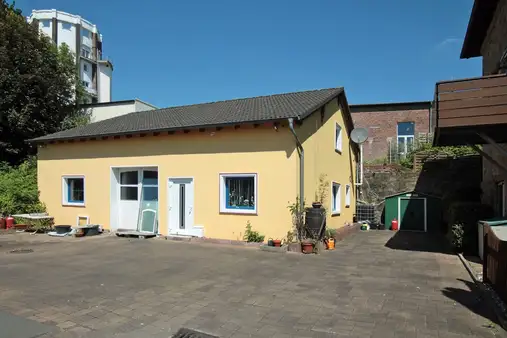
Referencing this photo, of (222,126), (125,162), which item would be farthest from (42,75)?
(222,126)

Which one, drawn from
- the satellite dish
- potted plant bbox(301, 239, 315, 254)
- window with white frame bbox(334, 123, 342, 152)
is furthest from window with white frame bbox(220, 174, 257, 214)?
the satellite dish

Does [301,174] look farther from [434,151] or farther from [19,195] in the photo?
[19,195]

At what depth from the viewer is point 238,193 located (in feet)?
38.9

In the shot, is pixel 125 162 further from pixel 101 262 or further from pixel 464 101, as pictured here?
pixel 464 101

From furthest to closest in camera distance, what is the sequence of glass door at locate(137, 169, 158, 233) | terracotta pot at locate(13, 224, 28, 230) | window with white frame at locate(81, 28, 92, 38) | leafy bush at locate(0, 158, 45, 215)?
1. window with white frame at locate(81, 28, 92, 38)
2. leafy bush at locate(0, 158, 45, 215)
3. terracotta pot at locate(13, 224, 28, 230)
4. glass door at locate(137, 169, 158, 233)

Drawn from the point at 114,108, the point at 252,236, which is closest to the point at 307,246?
the point at 252,236

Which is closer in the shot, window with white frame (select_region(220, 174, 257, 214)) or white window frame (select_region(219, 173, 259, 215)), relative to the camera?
white window frame (select_region(219, 173, 259, 215))

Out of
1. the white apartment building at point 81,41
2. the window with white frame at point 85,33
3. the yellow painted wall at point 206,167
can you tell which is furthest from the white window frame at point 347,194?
the window with white frame at point 85,33

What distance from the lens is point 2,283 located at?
22.4 ft

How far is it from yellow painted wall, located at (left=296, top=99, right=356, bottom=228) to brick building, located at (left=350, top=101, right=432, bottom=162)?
872 centimetres

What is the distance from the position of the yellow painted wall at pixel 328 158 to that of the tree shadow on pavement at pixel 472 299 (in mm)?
5388

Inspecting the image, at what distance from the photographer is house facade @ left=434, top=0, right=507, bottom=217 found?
25.5ft

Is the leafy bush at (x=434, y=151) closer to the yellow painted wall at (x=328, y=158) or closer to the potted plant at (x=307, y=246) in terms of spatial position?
the yellow painted wall at (x=328, y=158)

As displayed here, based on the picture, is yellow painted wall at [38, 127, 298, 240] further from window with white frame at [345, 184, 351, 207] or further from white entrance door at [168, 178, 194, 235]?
window with white frame at [345, 184, 351, 207]
